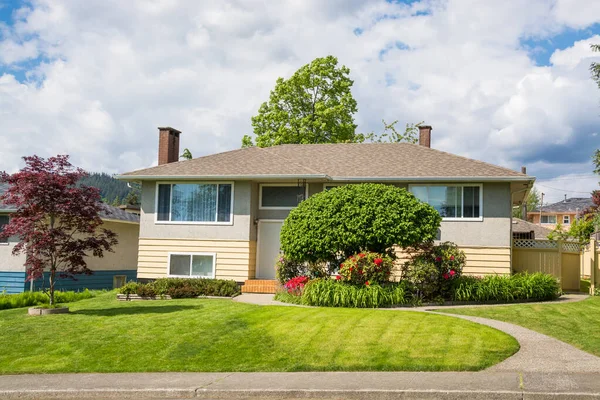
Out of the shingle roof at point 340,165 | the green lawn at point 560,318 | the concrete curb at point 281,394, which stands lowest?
the concrete curb at point 281,394

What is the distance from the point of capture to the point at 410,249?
63.4 ft

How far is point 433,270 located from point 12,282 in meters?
17.2

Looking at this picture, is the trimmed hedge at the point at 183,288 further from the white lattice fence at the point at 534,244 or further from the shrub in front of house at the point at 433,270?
the white lattice fence at the point at 534,244

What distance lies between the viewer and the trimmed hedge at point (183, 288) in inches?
832

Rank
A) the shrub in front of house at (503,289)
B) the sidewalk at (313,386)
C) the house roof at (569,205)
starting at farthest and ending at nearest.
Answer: the house roof at (569,205) → the shrub in front of house at (503,289) → the sidewalk at (313,386)

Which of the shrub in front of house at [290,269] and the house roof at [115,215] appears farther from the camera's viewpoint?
the house roof at [115,215]

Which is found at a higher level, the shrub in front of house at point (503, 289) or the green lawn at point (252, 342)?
the shrub in front of house at point (503, 289)

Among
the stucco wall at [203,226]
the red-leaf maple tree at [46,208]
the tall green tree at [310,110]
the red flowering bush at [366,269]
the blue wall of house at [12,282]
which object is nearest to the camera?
the red-leaf maple tree at [46,208]

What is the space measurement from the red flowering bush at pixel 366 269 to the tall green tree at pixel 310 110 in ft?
70.1

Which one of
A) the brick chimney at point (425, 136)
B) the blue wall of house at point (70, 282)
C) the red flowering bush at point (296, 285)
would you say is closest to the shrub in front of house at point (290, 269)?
the red flowering bush at point (296, 285)

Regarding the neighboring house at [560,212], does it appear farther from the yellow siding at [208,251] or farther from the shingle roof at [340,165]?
the yellow siding at [208,251]

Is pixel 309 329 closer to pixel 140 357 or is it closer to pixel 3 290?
pixel 140 357

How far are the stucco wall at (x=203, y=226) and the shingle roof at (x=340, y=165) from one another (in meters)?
0.78

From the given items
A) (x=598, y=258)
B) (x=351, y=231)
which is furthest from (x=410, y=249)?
(x=598, y=258)
